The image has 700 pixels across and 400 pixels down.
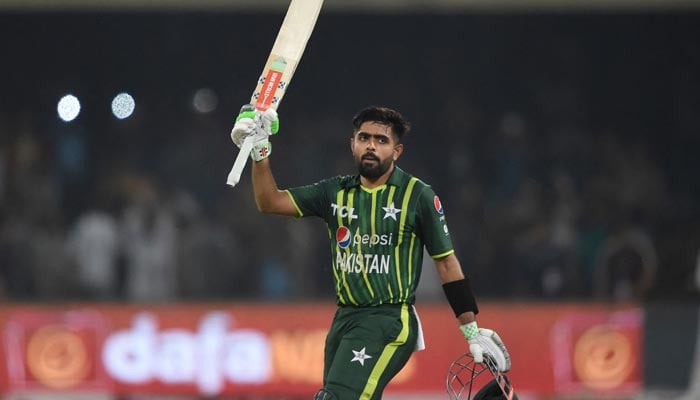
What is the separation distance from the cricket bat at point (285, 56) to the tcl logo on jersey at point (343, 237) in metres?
0.47

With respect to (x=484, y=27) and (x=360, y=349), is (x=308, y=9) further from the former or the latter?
(x=484, y=27)

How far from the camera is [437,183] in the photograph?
11.4 metres

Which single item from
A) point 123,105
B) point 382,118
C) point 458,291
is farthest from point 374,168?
point 123,105

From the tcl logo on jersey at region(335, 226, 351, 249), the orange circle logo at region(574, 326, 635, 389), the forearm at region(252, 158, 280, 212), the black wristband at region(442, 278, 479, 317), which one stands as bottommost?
A: the orange circle logo at region(574, 326, 635, 389)

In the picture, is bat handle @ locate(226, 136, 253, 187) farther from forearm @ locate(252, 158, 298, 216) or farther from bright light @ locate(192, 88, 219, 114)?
bright light @ locate(192, 88, 219, 114)

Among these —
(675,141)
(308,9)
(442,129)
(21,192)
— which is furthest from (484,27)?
(308,9)

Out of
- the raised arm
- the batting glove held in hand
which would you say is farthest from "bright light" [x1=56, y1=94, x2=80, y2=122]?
the batting glove held in hand

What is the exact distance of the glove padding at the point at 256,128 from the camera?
5719 mm

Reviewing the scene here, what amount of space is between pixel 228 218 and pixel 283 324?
3.91 ft

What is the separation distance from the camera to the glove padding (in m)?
5.72

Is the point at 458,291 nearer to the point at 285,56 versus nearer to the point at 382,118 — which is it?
the point at 382,118

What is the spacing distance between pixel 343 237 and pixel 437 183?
556 centimetres

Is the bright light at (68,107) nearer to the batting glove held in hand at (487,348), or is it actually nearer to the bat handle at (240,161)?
the bat handle at (240,161)

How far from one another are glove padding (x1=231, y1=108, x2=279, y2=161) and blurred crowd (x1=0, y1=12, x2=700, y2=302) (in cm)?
518
